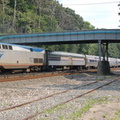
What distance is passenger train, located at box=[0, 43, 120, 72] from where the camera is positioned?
82.9 feet

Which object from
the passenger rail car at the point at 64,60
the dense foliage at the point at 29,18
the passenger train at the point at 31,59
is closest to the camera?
the passenger train at the point at 31,59

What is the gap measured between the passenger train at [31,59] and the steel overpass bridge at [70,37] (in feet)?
12.5

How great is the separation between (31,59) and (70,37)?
16.5 meters

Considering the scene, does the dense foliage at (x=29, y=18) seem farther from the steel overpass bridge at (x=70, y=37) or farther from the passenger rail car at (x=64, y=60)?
the passenger rail car at (x=64, y=60)

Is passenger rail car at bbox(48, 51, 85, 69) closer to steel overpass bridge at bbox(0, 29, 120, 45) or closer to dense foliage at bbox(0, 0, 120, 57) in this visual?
steel overpass bridge at bbox(0, 29, 120, 45)

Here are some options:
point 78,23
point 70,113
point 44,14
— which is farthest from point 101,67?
point 78,23

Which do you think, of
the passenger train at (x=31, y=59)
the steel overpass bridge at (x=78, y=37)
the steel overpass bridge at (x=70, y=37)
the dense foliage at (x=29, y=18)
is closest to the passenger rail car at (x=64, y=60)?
the passenger train at (x=31, y=59)

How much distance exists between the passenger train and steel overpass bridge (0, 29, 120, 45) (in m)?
3.80

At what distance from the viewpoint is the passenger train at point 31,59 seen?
25.3 m

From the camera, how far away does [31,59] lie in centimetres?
3092

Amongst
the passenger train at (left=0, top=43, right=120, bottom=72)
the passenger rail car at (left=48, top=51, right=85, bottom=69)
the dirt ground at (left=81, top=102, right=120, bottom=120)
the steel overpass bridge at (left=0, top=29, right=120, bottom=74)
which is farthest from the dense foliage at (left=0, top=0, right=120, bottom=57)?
the dirt ground at (left=81, top=102, right=120, bottom=120)

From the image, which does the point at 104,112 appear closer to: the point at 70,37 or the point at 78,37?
the point at 78,37

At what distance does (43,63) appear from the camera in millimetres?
35750

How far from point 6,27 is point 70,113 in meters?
66.7
